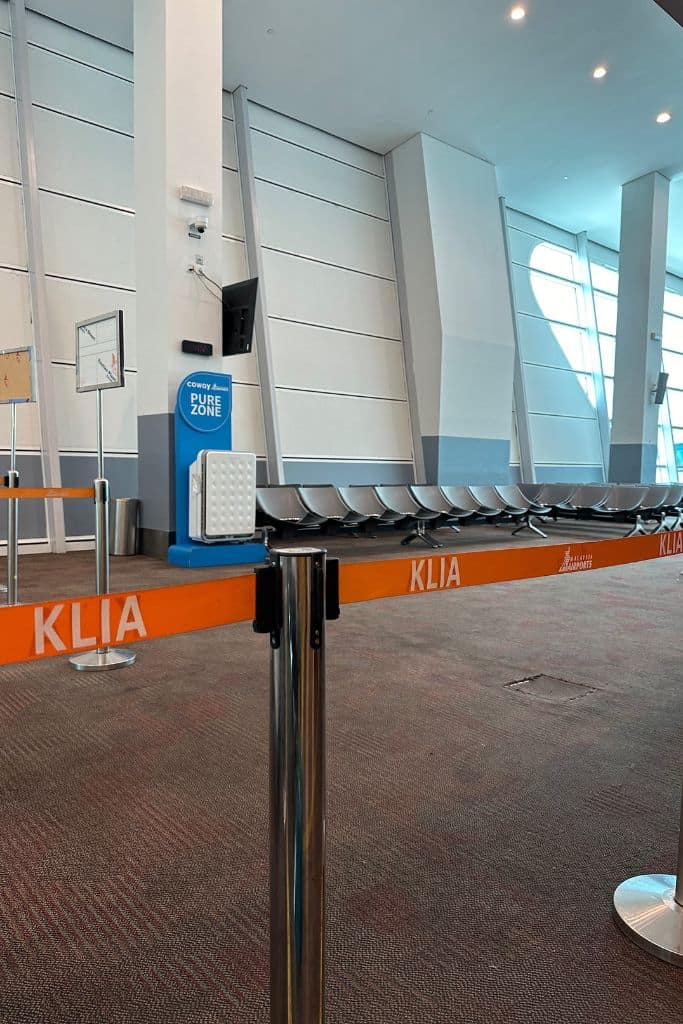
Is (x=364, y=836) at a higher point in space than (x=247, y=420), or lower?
lower

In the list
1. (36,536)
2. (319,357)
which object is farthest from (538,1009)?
(319,357)

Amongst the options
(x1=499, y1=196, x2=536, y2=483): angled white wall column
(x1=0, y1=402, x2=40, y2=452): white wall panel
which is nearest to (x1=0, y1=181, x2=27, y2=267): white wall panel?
(x1=0, y1=402, x2=40, y2=452): white wall panel

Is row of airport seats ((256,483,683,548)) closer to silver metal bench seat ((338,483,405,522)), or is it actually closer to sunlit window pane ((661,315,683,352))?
silver metal bench seat ((338,483,405,522))

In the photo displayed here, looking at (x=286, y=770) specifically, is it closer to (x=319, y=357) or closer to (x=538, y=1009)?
(x=538, y=1009)

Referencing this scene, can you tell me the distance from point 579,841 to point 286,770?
3.99ft

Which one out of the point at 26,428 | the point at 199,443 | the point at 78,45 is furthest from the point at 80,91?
the point at 199,443

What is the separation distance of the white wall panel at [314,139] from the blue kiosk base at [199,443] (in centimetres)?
524

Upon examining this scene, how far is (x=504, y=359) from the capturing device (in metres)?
11.6

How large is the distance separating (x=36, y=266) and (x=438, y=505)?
5652 millimetres

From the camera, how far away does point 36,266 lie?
7.46 metres

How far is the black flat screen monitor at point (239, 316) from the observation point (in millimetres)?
6473

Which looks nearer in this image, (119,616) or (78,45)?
(119,616)

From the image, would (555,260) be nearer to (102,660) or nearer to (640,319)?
(640,319)

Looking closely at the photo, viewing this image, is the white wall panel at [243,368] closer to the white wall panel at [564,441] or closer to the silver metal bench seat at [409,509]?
the silver metal bench seat at [409,509]
